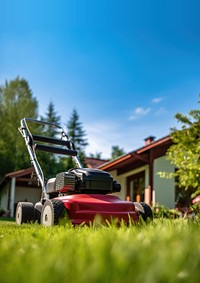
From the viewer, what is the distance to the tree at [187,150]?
8.73 metres

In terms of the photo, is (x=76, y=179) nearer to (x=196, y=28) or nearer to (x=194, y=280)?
(x=194, y=280)

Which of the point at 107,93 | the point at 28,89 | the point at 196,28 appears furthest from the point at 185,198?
the point at 28,89

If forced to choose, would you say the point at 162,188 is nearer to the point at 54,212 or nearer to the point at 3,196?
the point at 54,212

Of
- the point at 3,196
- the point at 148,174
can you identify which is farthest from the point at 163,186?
the point at 3,196

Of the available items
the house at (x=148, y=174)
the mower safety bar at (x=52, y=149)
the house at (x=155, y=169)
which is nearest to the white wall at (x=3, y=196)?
the house at (x=148, y=174)

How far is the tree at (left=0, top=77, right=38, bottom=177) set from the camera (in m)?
32.7

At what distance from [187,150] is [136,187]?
7.63 metres

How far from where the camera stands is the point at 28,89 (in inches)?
1481

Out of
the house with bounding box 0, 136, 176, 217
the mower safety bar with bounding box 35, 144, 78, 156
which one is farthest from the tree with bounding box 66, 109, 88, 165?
the mower safety bar with bounding box 35, 144, 78, 156

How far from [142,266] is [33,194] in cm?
2864

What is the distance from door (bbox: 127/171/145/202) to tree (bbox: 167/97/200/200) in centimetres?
598

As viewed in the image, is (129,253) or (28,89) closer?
(129,253)

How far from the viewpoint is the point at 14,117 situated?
1384 inches

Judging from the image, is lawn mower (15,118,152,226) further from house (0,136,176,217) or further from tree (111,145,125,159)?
tree (111,145,125,159)
